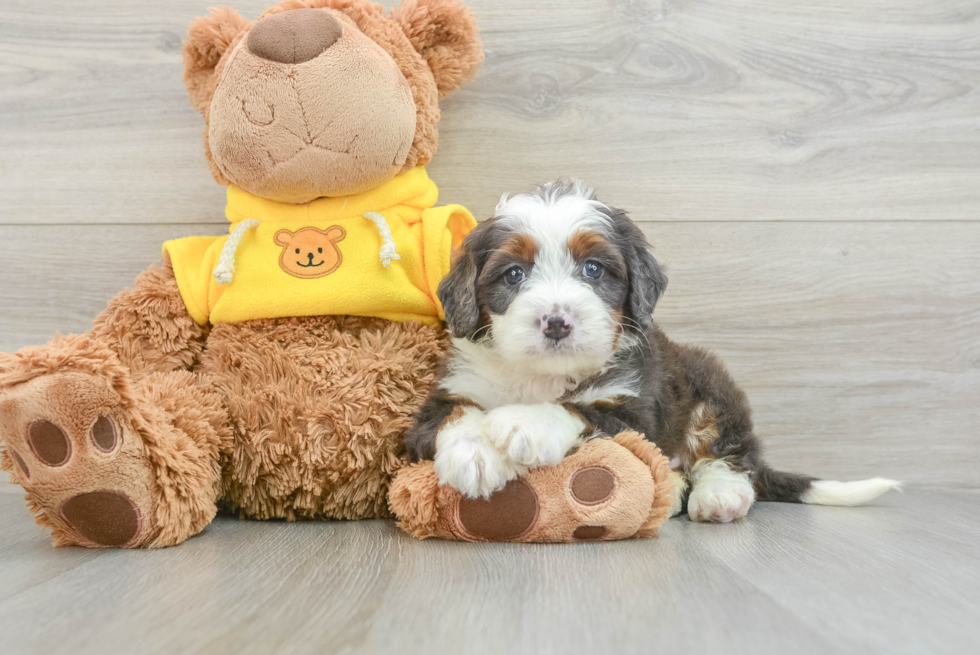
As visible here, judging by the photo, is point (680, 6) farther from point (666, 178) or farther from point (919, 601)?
point (919, 601)

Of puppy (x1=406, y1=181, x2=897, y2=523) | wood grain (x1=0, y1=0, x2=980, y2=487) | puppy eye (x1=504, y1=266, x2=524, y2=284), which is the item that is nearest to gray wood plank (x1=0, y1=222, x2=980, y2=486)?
wood grain (x1=0, y1=0, x2=980, y2=487)

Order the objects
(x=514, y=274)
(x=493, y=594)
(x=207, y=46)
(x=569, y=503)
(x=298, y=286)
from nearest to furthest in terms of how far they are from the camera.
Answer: (x=493, y=594), (x=569, y=503), (x=514, y=274), (x=298, y=286), (x=207, y=46)

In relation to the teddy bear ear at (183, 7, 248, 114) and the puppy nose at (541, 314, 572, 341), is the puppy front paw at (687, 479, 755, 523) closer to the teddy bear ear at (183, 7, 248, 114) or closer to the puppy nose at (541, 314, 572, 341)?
the puppy nose at (541, 314, 572, 341)

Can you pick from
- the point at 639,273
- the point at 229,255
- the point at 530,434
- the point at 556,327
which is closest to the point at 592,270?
the point at 639,273

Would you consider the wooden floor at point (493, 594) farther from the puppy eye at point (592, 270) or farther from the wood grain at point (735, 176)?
the wood grain at point (735, 176)

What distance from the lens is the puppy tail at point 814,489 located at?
7.93 ft

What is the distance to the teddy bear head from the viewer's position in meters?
2.09

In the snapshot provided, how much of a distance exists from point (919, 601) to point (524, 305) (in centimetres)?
102

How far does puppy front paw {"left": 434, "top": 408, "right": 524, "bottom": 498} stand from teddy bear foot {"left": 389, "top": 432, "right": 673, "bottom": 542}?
4 cm

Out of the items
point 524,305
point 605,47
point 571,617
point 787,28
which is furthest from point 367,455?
point 787,28

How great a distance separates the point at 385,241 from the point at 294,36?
0.62 metres

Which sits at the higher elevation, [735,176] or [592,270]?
[735,176]

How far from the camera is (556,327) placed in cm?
179

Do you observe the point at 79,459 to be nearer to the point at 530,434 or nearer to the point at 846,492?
the point at 530,434
